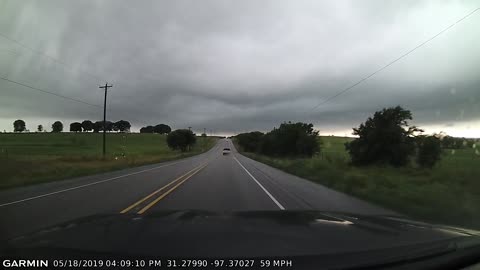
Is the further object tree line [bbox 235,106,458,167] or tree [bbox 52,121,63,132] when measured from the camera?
tree [bbox 52,121,63,132]

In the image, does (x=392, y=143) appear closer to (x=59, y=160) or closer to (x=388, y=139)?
(x=388, y=139)

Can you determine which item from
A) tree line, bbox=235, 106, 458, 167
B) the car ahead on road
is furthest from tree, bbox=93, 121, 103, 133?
the car ahead on road

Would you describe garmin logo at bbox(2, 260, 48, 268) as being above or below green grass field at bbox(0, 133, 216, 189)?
above

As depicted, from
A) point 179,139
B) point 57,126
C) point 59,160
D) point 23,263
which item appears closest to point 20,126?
point 57,126

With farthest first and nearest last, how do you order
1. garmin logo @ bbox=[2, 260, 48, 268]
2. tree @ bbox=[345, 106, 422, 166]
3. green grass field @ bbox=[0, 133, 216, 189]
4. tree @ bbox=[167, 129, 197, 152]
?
tree @ bbox=[167, 129, 197, 152] < tree @ bbox=[345, 106, 422, 166] < green grass field @ bbox=[0, 133, 216, 189] < garmin logo @ bbox=[2, 260, 48, 268]

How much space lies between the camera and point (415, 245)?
12.9 feet

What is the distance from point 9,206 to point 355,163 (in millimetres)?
39563

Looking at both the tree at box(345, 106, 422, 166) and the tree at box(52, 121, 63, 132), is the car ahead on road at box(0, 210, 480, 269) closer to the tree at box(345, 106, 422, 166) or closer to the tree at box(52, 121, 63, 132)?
the tree at box(345, 106, 422, 166)

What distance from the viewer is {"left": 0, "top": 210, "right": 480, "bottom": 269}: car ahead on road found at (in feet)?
11.1

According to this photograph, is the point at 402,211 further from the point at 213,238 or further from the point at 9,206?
the point at 9,206

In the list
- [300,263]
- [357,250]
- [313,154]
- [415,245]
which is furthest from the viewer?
[313,154]

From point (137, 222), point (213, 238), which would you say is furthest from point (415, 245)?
point (137, 222)

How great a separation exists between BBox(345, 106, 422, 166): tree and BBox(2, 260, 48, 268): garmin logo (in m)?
42.6

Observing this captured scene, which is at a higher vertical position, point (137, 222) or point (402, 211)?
point (137, 222)
